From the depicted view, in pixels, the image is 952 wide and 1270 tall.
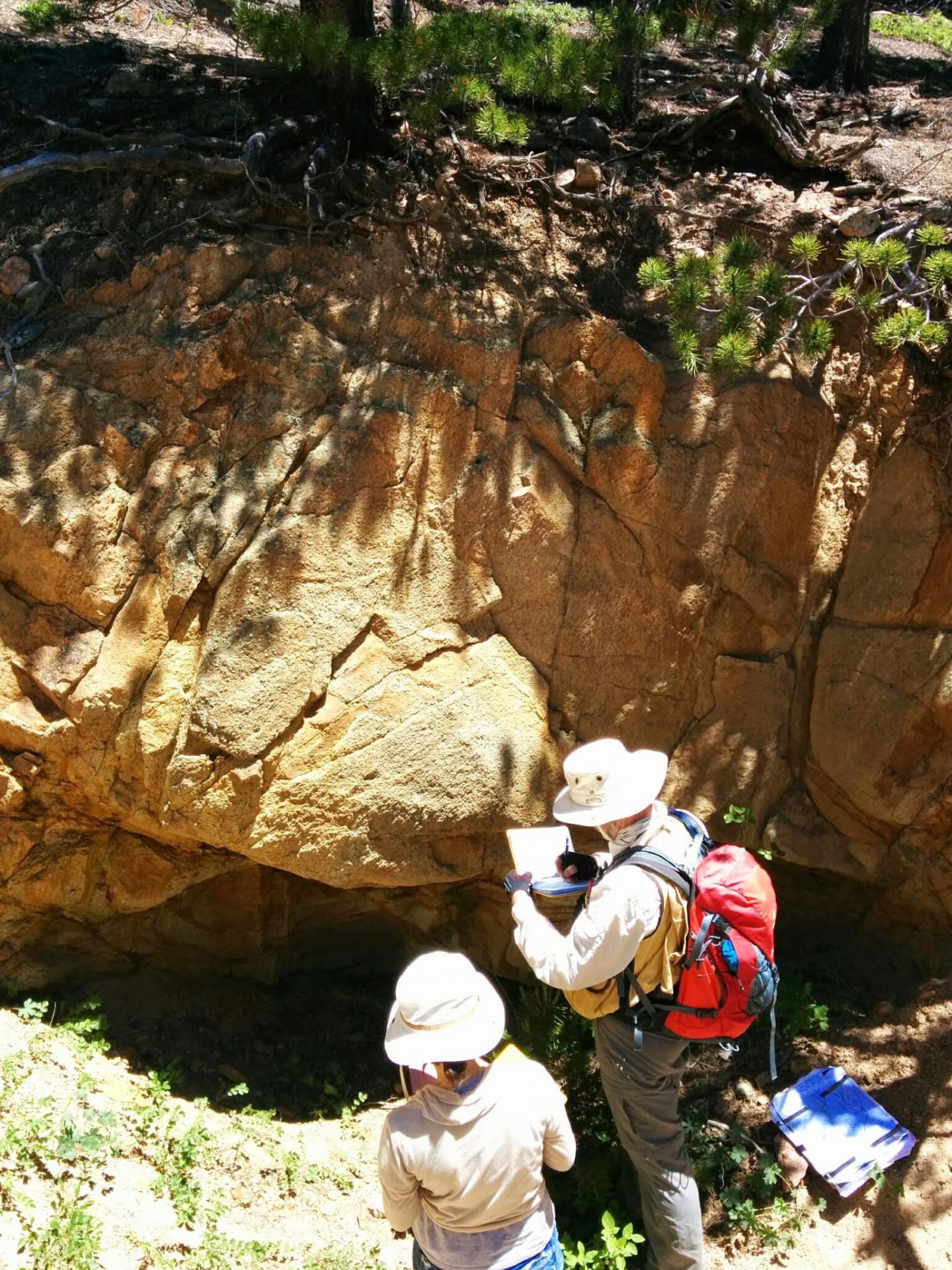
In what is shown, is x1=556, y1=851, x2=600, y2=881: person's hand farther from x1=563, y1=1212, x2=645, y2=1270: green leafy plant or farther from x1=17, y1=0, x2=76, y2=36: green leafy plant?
x1=17, y1=0, x2=76, y2=36: green leafy plant

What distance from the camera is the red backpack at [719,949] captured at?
3281 mm

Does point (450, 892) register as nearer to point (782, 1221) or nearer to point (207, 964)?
point (207, 964)

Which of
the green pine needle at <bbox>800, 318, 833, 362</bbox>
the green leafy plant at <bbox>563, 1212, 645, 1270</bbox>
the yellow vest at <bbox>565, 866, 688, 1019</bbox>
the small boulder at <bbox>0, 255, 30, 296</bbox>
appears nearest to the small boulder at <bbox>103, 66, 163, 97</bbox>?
the small boulder at <bbox>0, 255, 30, 296</bbox>

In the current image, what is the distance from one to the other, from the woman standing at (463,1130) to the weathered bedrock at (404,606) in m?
1.77

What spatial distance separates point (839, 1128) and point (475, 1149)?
7.83ft

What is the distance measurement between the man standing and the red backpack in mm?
38

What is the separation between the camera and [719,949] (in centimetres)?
329

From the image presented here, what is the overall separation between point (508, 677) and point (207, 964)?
2.14m

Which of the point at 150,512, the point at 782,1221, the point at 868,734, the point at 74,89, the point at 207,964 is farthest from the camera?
the point at 74,89

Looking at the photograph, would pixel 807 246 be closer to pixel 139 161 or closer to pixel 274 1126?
pixel 139 161

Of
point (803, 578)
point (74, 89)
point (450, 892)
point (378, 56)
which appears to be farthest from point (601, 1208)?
point (74, 89)

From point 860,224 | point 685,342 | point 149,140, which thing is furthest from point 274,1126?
point 860,224

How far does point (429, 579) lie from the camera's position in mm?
4598

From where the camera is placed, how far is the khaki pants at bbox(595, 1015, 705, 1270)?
3.54m
